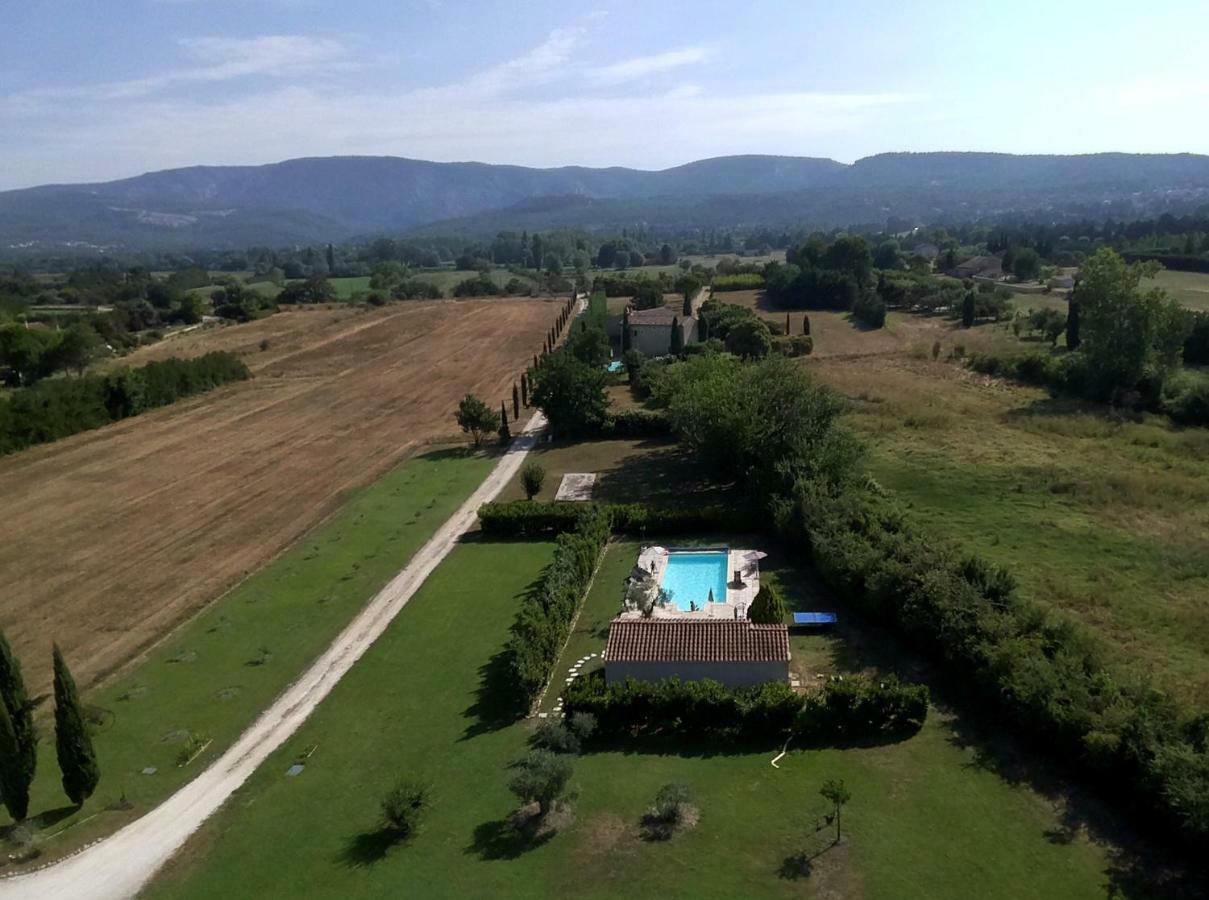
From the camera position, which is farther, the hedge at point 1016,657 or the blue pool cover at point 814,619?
the blue pool cover at point 814,619

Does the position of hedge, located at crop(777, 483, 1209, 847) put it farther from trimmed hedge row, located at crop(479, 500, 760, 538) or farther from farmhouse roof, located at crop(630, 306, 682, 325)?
farmhouse roof, located at crop(630, 306, 682, 325)

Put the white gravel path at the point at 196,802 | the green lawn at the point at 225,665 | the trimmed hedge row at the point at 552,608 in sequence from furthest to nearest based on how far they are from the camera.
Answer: the trimmed hedge row at the point at 552,608 → the green lawn at the point at 225,665 → the white gravel path at the point at 196,802

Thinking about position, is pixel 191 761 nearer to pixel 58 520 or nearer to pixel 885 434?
pixel 58 520

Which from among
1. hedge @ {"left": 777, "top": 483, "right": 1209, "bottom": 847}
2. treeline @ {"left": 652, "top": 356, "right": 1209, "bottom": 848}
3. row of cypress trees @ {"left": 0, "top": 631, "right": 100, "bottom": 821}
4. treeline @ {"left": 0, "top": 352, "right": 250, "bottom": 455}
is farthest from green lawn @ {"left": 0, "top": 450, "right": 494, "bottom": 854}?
treeline @ {"left": 0, "top": 352, "right": 250, "bottom": 455}

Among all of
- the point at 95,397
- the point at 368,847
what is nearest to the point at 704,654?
the point at 368,847

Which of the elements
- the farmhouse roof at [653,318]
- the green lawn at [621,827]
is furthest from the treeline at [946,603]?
the farmhouse roof at [653,318]

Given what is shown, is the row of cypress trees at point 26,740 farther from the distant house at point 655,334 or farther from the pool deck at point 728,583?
the distant house at point 655,334
